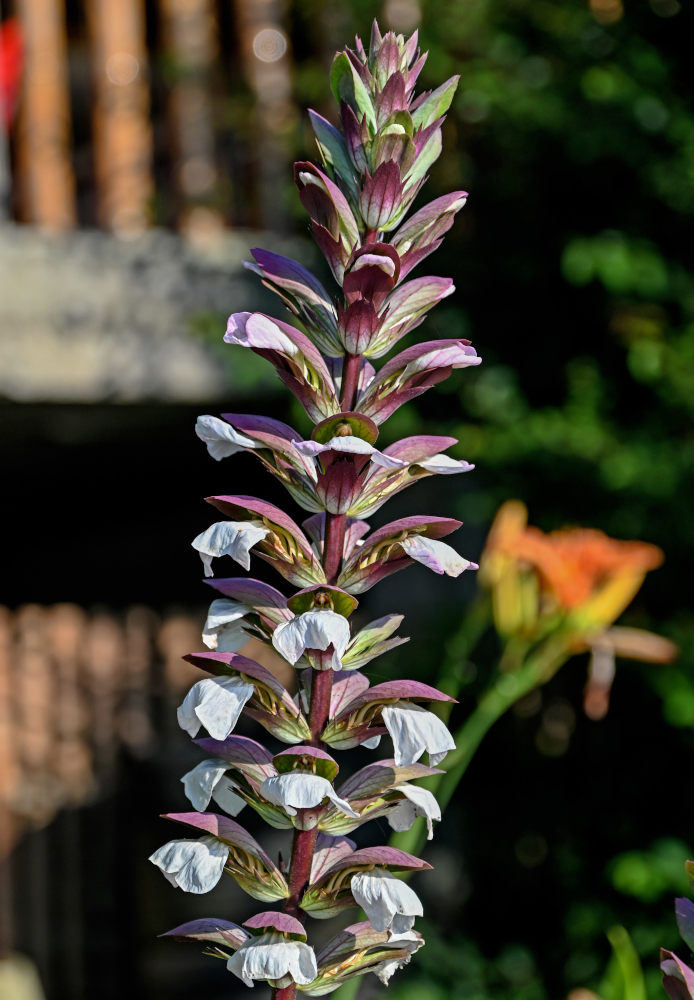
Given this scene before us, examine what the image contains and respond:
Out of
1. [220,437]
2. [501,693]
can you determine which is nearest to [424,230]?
[220,437]

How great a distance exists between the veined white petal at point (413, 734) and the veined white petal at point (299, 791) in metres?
0.04

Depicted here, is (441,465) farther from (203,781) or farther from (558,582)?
(558,582)

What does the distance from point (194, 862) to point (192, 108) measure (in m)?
3.33

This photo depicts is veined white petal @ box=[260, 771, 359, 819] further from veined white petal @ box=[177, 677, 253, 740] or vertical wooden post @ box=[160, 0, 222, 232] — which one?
vertical wooden post @ box=[160, 0, 222, 232]

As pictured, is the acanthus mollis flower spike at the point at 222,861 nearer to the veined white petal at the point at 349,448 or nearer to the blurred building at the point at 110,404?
the veined white petal at the point at 349,448

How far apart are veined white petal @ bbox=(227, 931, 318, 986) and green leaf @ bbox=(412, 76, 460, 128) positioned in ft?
1.38

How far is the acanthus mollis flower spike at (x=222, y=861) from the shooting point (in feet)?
1.73

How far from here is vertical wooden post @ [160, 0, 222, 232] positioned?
11.5ft

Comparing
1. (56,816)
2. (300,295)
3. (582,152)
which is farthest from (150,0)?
(300,295)

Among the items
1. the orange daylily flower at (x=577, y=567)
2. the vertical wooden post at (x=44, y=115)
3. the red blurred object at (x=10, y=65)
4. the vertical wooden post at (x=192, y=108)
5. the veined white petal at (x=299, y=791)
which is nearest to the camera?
the veined white petal at (x=299, y=791)

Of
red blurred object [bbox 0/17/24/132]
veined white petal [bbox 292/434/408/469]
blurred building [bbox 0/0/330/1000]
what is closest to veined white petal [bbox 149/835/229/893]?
veined white petal [bbox 292/434/408/469]

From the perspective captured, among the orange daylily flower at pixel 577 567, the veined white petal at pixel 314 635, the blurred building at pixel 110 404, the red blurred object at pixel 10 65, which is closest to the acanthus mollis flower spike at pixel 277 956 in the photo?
the veined white petal at pixel 314 635

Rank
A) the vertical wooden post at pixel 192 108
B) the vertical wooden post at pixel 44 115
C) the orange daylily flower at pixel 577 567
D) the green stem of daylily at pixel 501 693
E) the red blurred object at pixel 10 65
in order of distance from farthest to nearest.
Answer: the vertical wooden post at pixel 192 108, the vertical wooden post at pixel 44 115, the red blurred object at pixel 10 65, the orange daylily flower at pixel 577 567, the green stem of daylily at pixel 501 693

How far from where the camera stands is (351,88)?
0.59 m
